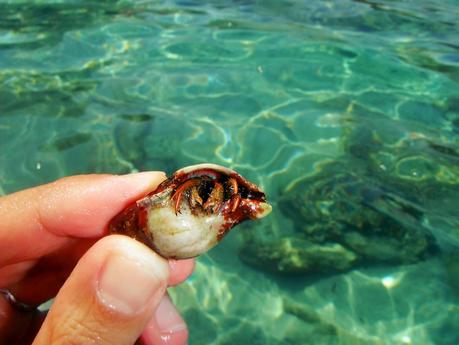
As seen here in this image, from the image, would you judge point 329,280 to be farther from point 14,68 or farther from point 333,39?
point 14,68

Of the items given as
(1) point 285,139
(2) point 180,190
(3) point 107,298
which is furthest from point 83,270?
(1) point 285,139

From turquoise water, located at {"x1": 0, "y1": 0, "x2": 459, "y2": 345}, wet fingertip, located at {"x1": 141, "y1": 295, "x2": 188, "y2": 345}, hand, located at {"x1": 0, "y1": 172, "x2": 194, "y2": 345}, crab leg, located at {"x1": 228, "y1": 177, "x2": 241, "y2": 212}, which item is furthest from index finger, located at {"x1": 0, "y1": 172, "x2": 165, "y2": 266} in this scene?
turquoise water, located at {"x1": 0, "y1": 0, "x2": 459, "y2": 345}

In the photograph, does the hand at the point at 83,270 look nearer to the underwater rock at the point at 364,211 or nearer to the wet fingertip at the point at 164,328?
the wet fingertip at the point at 164,328

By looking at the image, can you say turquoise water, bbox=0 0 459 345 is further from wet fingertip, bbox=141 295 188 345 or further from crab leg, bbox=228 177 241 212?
crab leg, bbox=228 177 241 212

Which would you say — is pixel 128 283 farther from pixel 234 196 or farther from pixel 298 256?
pixel 298 256

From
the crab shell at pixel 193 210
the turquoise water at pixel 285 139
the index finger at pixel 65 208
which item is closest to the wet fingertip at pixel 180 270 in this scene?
the index finger at pixel 65 208

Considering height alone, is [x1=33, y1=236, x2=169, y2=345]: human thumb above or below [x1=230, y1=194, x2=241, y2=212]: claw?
below
